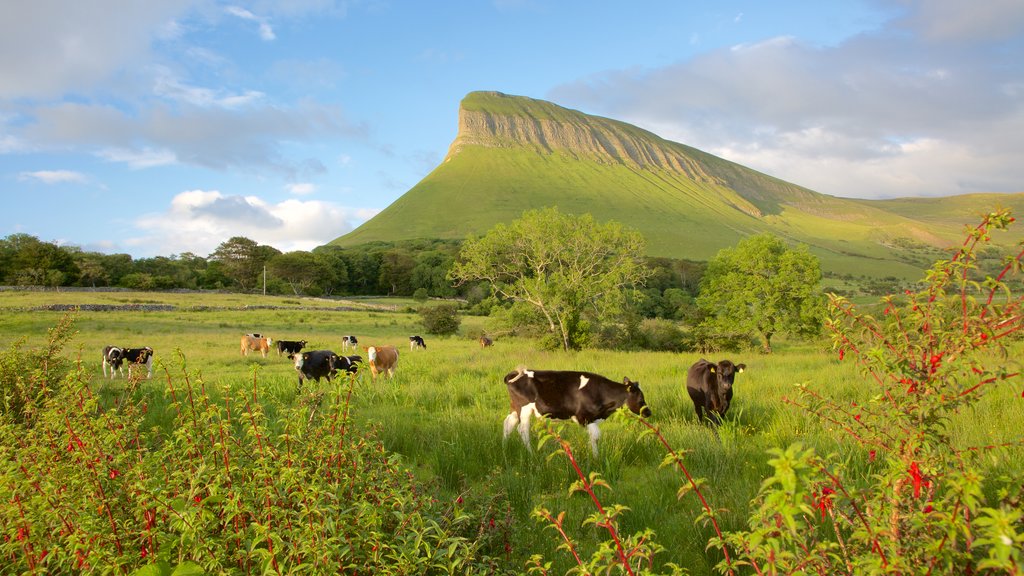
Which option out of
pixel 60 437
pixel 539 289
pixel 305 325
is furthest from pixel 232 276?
pixel 60 437

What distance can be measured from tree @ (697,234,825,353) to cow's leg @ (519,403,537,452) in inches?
1095

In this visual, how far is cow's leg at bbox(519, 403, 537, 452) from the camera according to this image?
7808mm

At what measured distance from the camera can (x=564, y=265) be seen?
33.3 meters

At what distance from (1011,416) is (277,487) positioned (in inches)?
412

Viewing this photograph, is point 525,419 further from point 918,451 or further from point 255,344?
point 255,344

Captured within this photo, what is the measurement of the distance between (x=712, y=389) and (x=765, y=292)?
89.4 feet

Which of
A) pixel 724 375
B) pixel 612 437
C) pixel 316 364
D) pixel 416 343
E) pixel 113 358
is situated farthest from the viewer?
pixel 416 343

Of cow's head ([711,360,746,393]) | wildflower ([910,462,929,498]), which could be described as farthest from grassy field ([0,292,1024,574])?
wildflower ([910,462,929,498])

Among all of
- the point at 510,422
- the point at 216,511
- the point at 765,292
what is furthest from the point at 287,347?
the point at 765,292

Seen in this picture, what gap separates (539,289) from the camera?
29312 mm

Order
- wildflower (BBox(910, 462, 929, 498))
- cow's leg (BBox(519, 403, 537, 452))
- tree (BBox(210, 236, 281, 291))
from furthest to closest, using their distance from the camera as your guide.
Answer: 1. tree (BBox(210, 236, 281, 291))
2. cow's leg (BBox(519, 403, 537, 452))
3. wildflower (BBox(910, 462, 929, 498))

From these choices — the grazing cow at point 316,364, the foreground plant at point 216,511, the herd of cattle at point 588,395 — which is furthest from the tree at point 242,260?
the foreground plant at point 216,511

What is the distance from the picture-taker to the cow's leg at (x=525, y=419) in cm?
781

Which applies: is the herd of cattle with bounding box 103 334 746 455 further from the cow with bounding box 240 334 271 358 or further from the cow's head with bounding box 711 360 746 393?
the cow with bounding box 240 334 271 358
